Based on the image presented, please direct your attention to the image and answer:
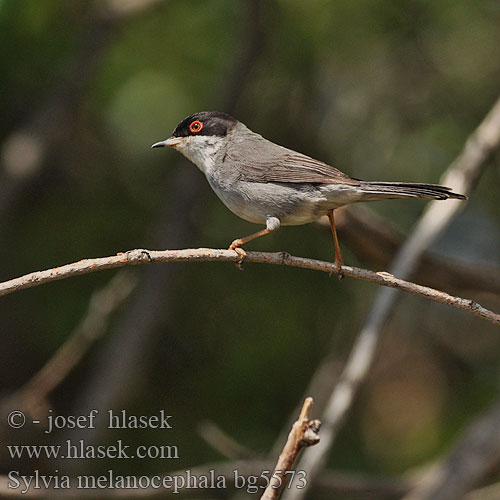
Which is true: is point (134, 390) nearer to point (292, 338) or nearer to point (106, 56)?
point (292, 338)

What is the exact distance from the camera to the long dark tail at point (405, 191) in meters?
3.24

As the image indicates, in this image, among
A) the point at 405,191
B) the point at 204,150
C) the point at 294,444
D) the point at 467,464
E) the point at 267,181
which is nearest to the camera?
the point at 294,444

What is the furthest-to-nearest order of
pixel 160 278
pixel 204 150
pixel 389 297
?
pixel 160 278, pixel 389 297, pixel 204 150

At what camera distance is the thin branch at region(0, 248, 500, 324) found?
2.72 metres

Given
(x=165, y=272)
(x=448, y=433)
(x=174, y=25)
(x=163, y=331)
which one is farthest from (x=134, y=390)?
(x=174, y=25)

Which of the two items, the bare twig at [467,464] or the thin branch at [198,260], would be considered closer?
the thin branch at [198,260]

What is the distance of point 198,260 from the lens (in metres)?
2.96

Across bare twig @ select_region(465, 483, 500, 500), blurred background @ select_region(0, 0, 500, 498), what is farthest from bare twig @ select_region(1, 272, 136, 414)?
bare twig @ select_region(465, 483, 500, 500)

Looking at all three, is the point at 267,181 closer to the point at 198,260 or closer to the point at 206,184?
the point at 198,260

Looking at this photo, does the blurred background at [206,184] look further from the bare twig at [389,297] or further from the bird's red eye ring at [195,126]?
the bird's red eye ring at [195,126]

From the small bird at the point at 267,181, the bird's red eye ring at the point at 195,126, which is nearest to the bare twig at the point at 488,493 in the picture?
the small bird at the point at 267,181

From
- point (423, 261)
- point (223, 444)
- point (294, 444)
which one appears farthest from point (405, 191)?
point (223, 444)

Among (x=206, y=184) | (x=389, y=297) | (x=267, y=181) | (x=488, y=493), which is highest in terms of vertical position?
(x=267, y=181)

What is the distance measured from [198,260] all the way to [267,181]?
1152 mm
